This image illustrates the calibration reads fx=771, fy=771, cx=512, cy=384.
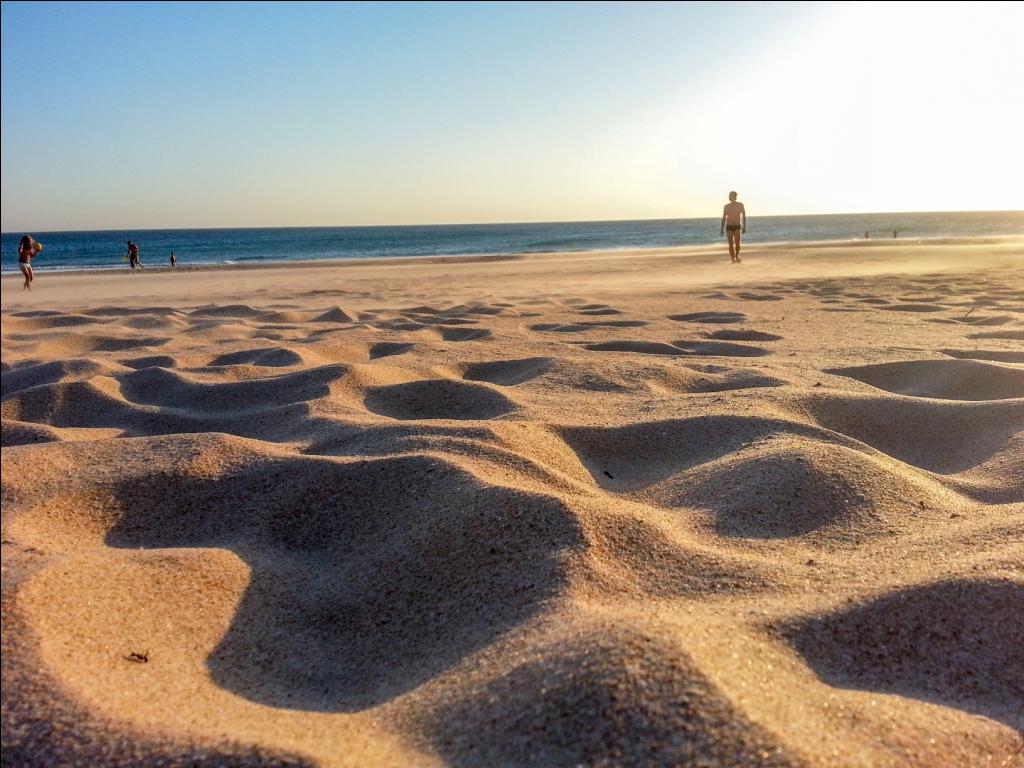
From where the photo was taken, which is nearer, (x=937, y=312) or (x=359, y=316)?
(x=937, y=312)

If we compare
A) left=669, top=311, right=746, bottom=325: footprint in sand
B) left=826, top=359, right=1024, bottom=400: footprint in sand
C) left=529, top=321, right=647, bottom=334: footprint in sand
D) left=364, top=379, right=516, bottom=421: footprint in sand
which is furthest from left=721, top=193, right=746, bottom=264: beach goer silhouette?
left=364, top=379, right=516, bottom=421: footprint in sand

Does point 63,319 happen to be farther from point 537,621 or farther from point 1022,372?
point 1022,372

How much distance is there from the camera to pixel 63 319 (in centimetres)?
489

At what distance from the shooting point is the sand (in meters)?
0.96

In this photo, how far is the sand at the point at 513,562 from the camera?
96cm

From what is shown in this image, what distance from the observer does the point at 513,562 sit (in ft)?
4.97

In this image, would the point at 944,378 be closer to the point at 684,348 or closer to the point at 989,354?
the point at 989,354

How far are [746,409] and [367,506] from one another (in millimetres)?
1415

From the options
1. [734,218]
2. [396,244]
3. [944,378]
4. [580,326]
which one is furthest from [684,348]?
[396,244]

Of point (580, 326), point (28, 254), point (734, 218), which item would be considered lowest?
point (580, 326)

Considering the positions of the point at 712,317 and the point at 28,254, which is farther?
the point at 712,317

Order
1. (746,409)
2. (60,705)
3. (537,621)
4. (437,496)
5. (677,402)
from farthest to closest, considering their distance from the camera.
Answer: (677,402), (746,409), (437,496), (537,621), (60,705)

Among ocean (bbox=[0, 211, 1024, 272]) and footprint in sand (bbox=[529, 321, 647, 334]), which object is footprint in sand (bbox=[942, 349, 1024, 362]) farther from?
ocean (bbox=[0, 211, 1024, 272])

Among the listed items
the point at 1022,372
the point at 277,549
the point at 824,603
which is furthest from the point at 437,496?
the point at 1022,372
